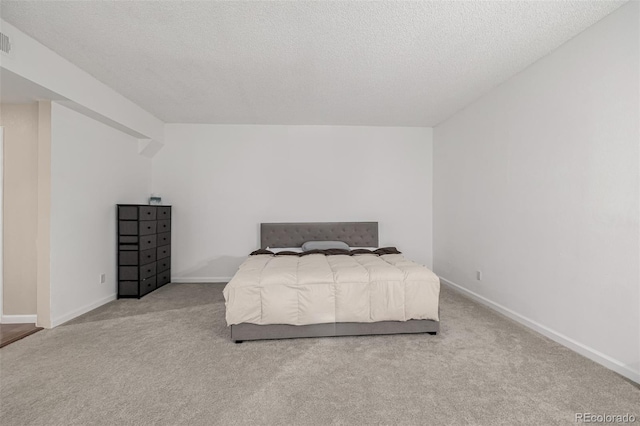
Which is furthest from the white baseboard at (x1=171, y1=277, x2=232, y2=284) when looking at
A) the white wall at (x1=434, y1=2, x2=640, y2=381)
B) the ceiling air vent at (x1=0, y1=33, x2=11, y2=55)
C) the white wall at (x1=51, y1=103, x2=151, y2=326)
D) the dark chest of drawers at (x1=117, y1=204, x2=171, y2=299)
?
the white wall at (x1=434, y1=2, x2=640, y2=381)

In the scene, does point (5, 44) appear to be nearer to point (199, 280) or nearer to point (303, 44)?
point (303, 44)

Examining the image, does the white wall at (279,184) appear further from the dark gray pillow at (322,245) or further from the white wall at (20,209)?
the white wall at (20,209)

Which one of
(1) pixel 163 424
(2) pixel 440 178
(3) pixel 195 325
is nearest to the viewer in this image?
(1) pixel 163 424

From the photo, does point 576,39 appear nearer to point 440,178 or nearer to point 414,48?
point 414,48

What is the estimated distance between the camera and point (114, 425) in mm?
1751

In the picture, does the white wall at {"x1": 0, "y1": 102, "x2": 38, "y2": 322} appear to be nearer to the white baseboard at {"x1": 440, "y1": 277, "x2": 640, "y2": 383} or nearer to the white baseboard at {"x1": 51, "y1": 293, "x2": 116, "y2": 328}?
the white baseboard at {"x1": 51, "y1": 293, "x2": 116, "y2": 328}

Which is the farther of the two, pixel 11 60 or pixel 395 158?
pixel 395 158

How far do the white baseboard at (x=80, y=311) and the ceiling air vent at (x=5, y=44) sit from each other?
8.58 feet

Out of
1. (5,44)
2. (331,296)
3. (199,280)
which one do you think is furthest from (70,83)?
(331,296)

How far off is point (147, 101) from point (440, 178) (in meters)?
4.72

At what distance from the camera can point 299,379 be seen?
87.3 inches

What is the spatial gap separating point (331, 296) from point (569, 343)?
214 cm

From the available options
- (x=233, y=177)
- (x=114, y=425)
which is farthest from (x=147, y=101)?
(x=114, y=425)

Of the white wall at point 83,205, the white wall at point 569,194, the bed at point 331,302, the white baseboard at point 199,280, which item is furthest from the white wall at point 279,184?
the bed at point 331,302
